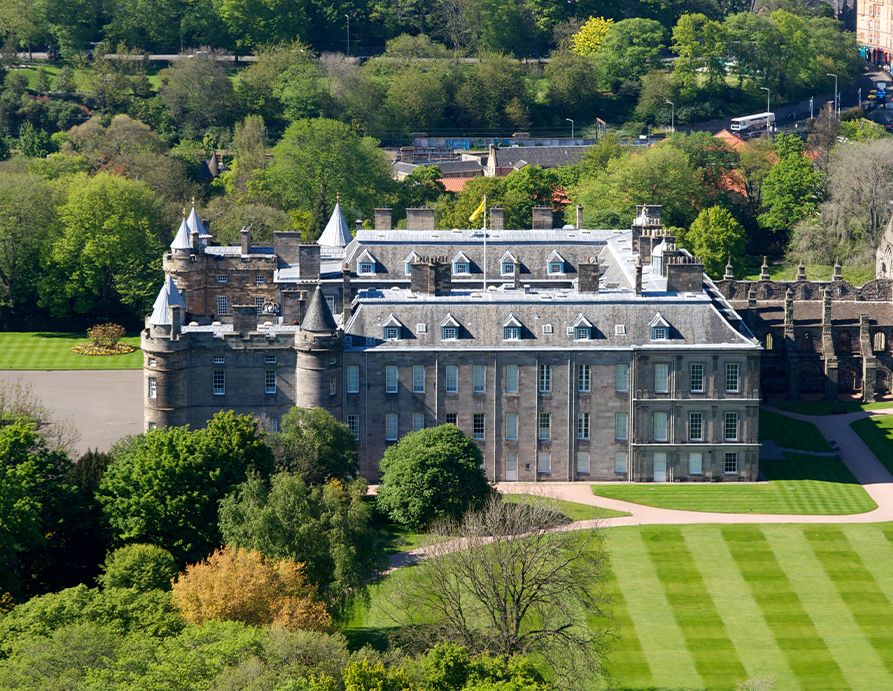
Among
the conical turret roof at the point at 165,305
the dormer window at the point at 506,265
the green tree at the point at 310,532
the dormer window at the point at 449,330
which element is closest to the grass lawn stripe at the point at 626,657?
the green tree at the point at 310,532

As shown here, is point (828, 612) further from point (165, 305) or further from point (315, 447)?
point (165, 305)

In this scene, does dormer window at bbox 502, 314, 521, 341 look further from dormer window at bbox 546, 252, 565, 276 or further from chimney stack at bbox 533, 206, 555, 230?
chimney stack at bbox 533, 206, 555, 230

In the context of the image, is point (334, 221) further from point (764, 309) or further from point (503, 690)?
point (503, 690)

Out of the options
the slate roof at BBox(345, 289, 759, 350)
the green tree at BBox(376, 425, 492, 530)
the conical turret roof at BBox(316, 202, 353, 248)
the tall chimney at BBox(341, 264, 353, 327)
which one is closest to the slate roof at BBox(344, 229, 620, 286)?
the tall chimney at BBox(341, 264, 353, 327)

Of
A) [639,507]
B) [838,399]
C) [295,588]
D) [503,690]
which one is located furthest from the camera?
[838,399]

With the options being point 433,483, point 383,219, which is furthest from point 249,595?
point 383,219

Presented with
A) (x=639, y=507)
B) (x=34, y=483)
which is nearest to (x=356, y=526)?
(x=34, y=483)
